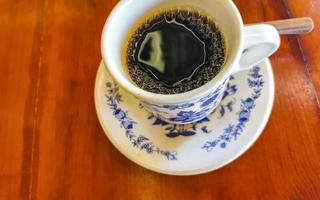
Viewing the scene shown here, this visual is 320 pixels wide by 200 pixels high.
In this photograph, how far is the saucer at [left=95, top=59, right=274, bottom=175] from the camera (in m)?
0.58

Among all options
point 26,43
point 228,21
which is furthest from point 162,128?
point 26,43

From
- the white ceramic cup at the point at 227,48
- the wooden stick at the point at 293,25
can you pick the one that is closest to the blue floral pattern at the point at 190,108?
the white ceramic cup at the point at 227,48

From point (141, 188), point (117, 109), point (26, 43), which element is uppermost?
point (26, 43)

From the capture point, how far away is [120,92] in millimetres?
649

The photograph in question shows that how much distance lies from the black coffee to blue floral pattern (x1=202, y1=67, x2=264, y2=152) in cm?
7

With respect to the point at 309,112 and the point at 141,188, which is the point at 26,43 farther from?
the point at 309,112

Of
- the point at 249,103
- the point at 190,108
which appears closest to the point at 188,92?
the point at 190,108

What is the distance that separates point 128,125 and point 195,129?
10cm

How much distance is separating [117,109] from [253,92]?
0.20 m

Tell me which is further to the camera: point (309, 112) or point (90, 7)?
point (90, 7)

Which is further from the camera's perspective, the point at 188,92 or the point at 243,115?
the point at 243,115

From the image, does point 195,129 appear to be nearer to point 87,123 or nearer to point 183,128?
point 183,128

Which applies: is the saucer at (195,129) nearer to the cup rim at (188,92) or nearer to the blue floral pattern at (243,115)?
the blue floral pattern at (243,115)

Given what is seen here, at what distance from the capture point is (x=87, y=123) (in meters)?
0.64
